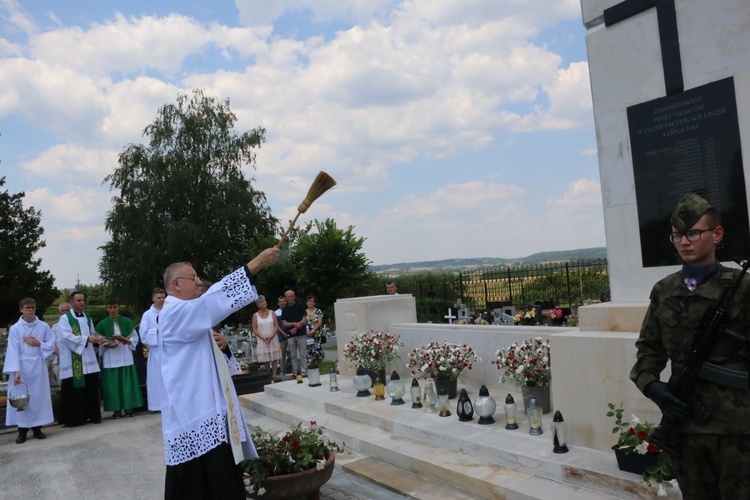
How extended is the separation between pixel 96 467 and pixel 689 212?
6.93 metres

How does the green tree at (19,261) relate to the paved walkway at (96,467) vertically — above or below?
above

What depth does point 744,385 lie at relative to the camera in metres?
2.54

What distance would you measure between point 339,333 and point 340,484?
415 cm

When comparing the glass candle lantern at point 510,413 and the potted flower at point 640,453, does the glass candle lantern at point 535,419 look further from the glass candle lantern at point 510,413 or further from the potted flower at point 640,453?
the potted flower at point 640,453

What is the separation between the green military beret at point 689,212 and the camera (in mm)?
2711

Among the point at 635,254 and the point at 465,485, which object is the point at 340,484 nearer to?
the point at 465,485

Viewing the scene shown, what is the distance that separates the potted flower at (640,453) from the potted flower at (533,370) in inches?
63.5

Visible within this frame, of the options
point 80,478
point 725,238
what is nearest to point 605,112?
point 725,238

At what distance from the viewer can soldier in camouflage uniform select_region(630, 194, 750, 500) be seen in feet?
8.37

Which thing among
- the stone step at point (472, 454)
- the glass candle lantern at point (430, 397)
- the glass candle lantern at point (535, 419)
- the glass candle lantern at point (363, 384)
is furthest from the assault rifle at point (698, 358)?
the glass candle lantern at point (363, 384)

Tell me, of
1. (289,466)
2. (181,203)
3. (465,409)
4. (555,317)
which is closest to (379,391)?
(465,409)

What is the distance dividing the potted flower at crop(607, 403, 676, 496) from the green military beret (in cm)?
184

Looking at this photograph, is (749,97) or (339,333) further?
(339,333)

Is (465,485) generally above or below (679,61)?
below
